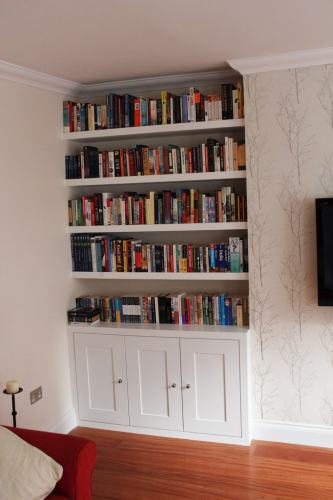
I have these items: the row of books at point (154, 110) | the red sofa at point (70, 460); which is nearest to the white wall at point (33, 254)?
the row of books at point (154, 110)

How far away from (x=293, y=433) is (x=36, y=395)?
5.52 ft

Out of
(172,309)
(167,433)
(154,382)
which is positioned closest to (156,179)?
(172,309)

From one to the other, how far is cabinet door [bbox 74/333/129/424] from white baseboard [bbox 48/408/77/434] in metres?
0.06

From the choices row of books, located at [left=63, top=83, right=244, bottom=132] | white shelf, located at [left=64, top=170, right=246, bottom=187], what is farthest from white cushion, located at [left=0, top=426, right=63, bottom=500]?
row of books, located at [left=63, top=83, right=244, bottom=132]

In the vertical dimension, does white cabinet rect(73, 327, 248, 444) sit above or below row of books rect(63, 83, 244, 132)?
below

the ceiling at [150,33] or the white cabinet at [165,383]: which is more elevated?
the ceiling at [150,33]

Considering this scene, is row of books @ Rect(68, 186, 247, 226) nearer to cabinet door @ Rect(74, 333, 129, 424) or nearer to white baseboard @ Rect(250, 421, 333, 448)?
cabinet door @ Rect(74, 333, 129, 424)

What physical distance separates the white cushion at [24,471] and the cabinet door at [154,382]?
4.92 feet

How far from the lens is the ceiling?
7.64ft

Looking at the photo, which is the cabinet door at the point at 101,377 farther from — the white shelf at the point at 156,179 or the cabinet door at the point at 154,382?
the white shelf at the point at 156,179

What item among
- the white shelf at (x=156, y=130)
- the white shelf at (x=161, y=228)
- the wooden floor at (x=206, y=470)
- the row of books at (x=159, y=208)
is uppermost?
the white shelf at (x=156, y=130)

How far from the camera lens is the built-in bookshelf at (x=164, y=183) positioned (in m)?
3.53

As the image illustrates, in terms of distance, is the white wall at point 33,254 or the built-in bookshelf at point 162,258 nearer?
the white wall at point 33,254

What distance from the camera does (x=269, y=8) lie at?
2383 mm
